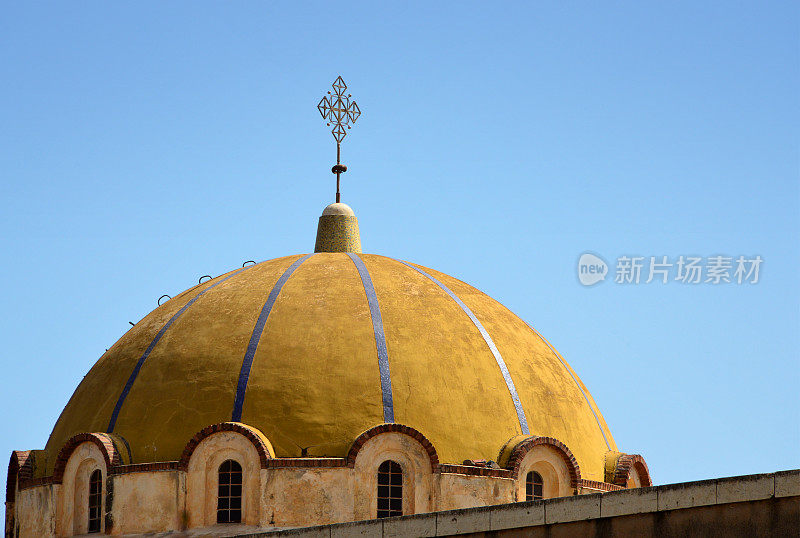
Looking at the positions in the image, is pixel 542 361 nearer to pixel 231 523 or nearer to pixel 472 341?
pixel 472 341

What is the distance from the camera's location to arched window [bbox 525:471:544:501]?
22438mm

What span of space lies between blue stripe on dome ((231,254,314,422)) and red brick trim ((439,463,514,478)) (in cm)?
332

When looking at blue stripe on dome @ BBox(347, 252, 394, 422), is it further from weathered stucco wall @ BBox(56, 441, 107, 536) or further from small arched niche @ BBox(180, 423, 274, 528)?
weathered stucco wall @ BBox(56, 441, 107, 536)

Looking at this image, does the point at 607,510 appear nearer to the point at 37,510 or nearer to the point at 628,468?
the point at 628,468

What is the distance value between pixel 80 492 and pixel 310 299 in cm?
492

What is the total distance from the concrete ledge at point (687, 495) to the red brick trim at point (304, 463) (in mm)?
8083

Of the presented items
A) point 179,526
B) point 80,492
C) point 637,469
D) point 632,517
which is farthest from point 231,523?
point 632,517

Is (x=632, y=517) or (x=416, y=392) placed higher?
(x=416, y=392)

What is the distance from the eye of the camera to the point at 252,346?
22.7 meters

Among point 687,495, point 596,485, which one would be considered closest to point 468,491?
point 596,485

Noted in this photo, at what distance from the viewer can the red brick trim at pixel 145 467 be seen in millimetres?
21739

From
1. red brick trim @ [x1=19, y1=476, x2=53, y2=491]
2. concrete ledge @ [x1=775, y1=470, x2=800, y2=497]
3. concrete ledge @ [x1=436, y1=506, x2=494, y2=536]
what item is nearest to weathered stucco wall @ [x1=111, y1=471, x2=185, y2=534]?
red brick trim @ [x1=19, y1=476, x2=53, y2=491]

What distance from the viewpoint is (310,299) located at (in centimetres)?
2356

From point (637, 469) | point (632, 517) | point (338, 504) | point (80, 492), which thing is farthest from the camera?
point (637, 469)
